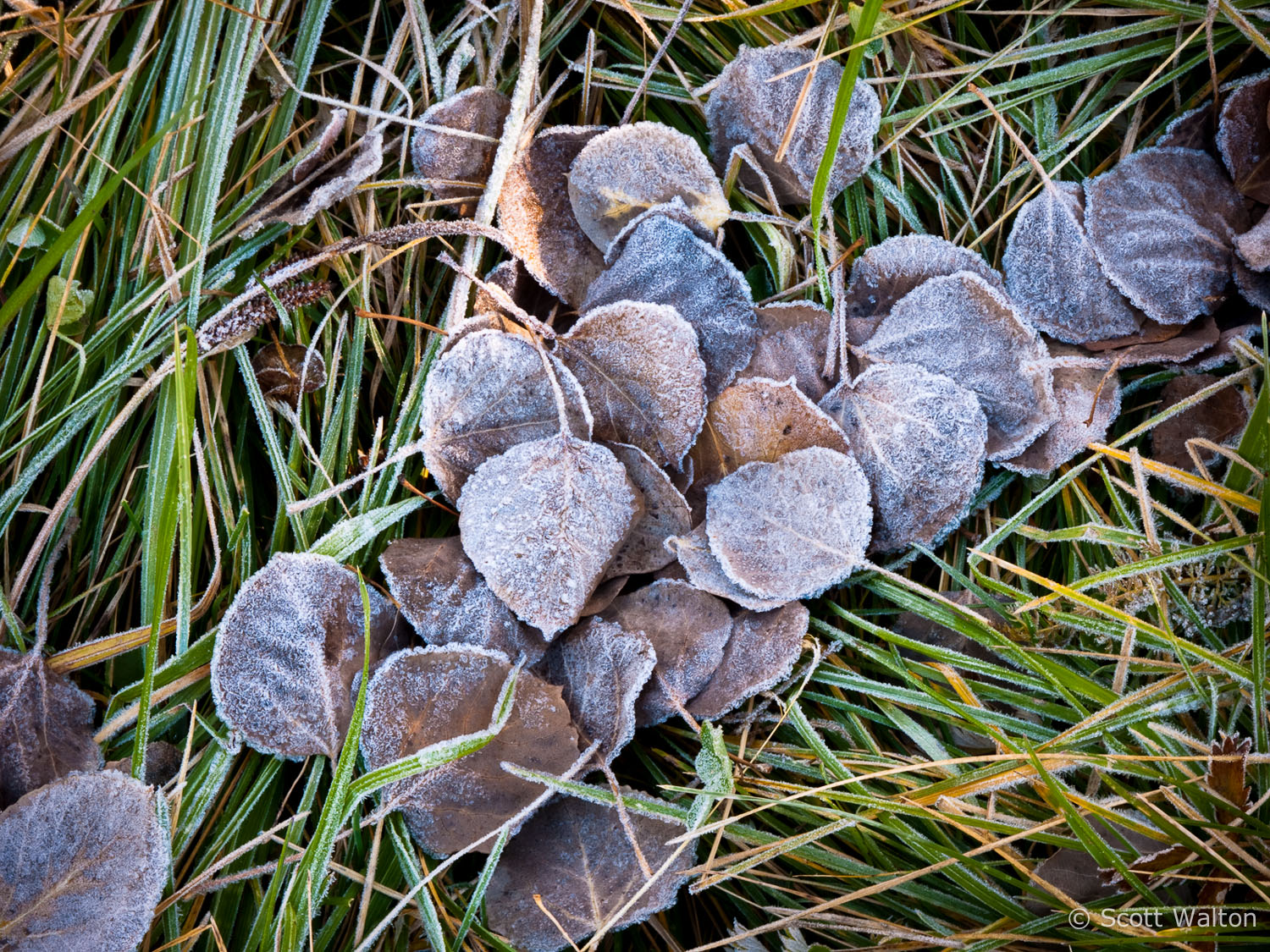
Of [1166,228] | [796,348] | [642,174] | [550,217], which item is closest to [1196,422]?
[1166,228]

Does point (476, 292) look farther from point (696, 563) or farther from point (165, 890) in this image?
point (165, 890)

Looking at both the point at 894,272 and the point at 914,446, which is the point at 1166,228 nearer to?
the point at 894,272

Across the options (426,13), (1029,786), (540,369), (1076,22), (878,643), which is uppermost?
(426,13)

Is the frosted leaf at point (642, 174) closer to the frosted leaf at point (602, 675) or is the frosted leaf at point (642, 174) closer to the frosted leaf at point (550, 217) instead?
the frosted leaf at point (550, 217)

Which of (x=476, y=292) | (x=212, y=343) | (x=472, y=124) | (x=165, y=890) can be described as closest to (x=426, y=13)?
(x=472, y=124)

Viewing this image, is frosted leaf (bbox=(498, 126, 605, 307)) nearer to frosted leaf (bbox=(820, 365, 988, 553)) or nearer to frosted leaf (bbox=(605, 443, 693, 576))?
frosted leaf (bbox=(605, 443, 693, 576))

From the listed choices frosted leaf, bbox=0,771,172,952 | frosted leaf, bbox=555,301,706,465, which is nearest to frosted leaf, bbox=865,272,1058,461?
frosted leaf, bbox=555,301,706,465
